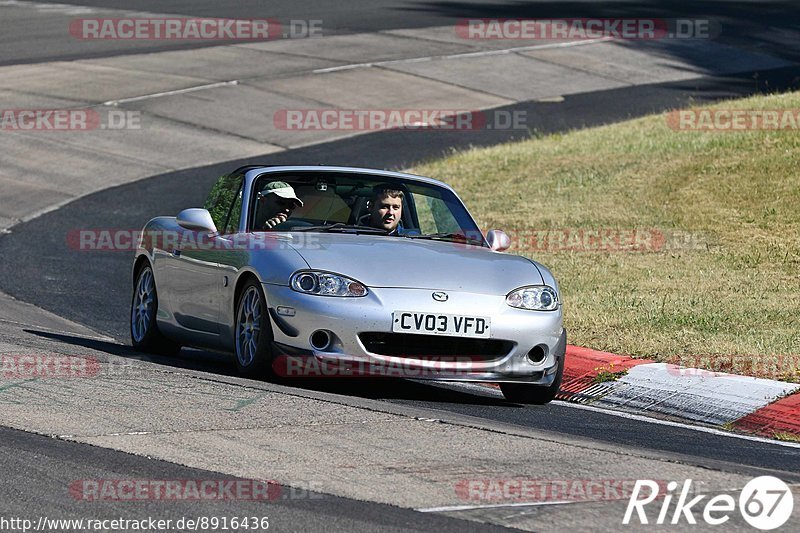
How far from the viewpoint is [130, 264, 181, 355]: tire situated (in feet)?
37.2

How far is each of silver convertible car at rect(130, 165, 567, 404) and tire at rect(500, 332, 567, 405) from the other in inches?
0.4

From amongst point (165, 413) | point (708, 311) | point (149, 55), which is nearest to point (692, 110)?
point (149, 55)

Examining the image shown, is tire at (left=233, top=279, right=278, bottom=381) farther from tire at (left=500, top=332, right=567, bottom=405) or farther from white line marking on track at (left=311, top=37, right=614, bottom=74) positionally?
white line marking on track at (left=311, top=37, right=614, bottom=74)

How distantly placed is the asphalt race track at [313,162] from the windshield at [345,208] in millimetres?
1060

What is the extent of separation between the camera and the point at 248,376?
→ 9.56 meters

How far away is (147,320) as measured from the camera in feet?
37.5

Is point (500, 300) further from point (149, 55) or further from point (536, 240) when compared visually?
point (149, 55)

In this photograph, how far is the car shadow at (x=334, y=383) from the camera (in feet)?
31.3

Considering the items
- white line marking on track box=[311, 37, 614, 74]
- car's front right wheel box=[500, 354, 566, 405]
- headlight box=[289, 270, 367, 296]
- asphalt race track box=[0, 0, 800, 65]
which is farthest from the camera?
asphalt race track box=[0, 0, 800, 65]

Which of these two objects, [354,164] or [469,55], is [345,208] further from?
[469,55]

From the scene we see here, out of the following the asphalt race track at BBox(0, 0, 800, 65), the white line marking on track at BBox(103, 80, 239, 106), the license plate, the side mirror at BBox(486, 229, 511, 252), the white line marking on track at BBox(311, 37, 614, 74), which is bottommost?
the white line marking on track at BBox(103, 80, 239, 106)

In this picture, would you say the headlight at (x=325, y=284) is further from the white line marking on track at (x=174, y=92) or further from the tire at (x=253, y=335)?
the white line marking on track at (x=174, y=92)

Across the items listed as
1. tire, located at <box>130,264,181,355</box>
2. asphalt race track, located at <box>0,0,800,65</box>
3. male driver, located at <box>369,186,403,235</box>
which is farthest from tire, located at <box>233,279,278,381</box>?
asphalt race track, located at <box>0,0,800,65</box>

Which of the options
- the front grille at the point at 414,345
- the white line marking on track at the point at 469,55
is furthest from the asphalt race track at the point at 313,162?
the white line marking on track at the point at 469,55
